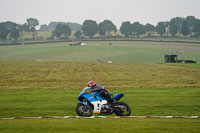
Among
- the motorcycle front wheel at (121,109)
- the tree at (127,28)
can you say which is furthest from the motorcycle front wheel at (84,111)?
the tree at (127,28)

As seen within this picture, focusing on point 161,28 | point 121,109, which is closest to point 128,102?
point 121,109

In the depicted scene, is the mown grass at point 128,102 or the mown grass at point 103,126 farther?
the mown grass at point 128,102

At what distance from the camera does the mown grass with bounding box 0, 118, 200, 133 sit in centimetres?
1189

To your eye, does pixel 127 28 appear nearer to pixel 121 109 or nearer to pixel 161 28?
pixel 161 28

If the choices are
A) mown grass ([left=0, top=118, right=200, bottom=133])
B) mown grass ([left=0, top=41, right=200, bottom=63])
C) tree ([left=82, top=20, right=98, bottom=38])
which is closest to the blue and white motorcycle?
mown grass ([left=0, top=118, right=200, bottom=133])

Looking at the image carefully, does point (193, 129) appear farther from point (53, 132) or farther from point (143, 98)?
point (143, 98)

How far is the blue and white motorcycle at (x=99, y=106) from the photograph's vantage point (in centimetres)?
1558

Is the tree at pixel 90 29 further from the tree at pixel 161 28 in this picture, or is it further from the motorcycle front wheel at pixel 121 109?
the motorcycle front wheel at pixel 121 109

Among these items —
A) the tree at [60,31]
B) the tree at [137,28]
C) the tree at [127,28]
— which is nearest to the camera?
the tree at [137,28]

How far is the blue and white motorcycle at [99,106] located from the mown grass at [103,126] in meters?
1.20

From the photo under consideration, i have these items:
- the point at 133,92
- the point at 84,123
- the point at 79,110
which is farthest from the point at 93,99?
the point at 133,92

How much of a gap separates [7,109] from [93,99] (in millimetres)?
5798

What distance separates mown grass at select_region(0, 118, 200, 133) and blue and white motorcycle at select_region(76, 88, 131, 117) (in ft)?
3.94

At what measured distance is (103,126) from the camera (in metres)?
12.7
